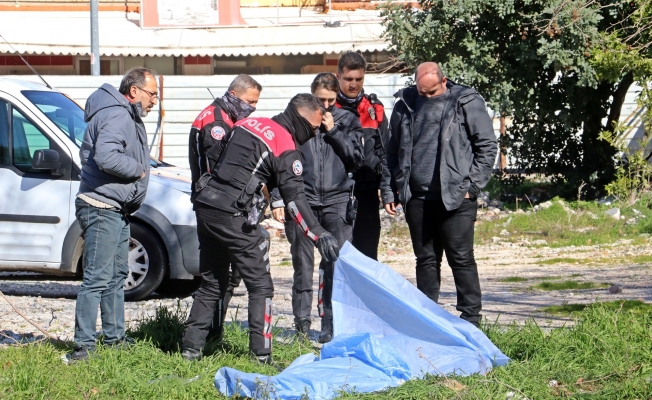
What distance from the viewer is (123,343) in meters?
5.58

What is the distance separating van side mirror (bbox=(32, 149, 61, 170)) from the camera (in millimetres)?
7789

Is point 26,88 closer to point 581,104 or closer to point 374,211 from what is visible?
point 374,211

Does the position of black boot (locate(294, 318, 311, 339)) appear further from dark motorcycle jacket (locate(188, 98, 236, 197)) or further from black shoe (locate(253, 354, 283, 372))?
dark motorcycle jacket (locate(188, 98, 236, 197))

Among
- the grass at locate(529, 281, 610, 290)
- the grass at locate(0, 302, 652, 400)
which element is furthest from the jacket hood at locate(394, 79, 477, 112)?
the grass at locate(529, 281, 610, 290)

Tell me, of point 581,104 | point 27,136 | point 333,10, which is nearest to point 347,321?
point 27,136

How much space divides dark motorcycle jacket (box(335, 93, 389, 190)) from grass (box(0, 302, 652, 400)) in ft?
4.76

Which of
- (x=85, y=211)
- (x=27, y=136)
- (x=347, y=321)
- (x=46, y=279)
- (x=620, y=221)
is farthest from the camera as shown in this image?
(x=620, y=221)

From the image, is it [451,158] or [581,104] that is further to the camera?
[581,104]

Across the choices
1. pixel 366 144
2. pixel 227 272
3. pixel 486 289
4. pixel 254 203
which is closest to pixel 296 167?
pixel 254 203

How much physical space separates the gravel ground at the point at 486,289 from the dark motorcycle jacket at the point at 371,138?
1.27 metres

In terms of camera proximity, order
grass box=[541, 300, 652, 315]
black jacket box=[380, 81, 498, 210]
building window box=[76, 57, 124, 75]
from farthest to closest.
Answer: building window box=[76, 57, 124, 75] < grass box=[541, 300, 652, 315] < black jacket box=[380, 81, 498, 210]

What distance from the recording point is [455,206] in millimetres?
5641

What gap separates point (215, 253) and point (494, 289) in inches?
167

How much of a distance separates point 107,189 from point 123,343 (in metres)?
1.04
